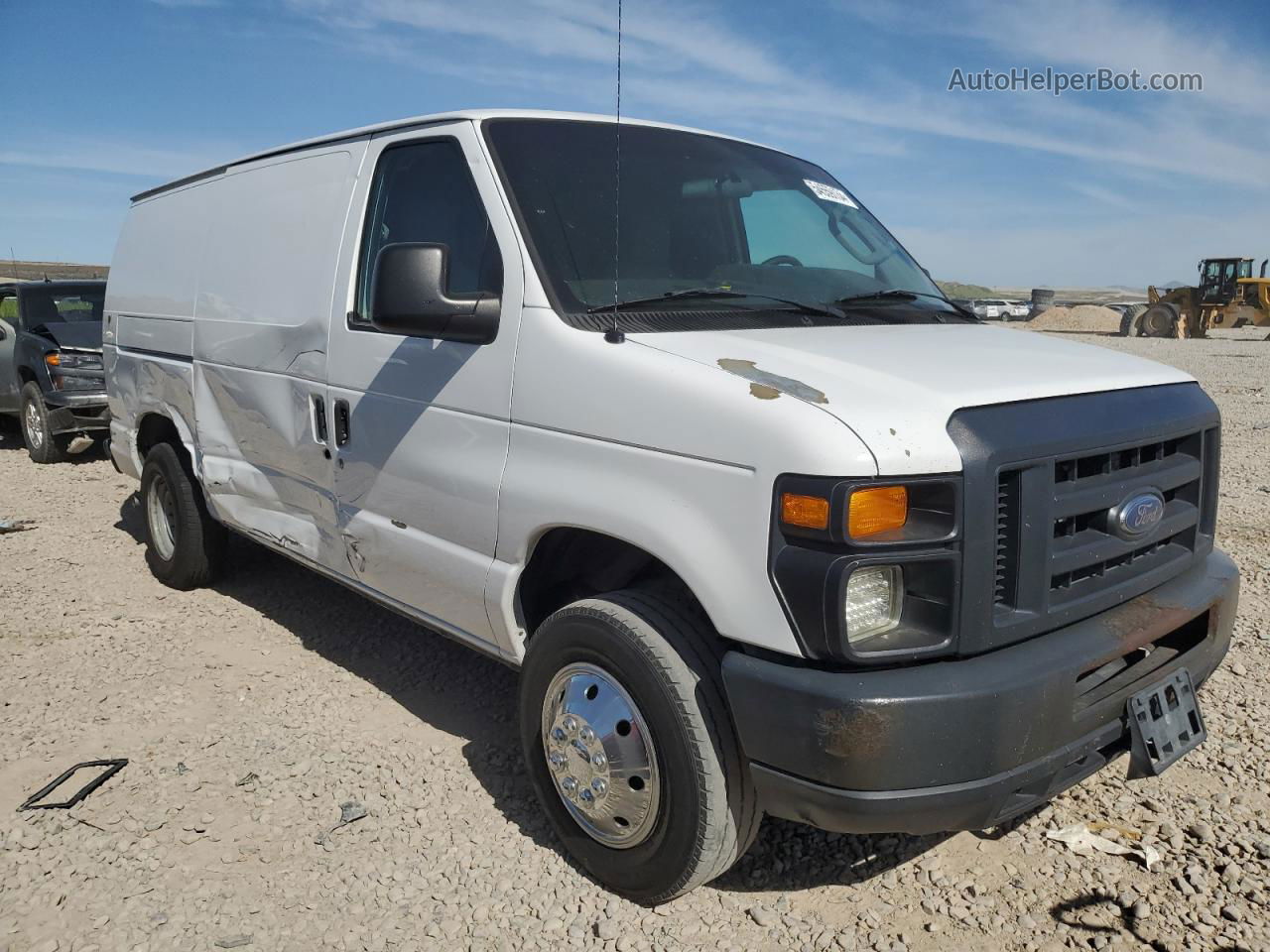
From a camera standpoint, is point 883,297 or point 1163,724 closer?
point 1163,724

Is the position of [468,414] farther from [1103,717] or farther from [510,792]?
[1103,717]

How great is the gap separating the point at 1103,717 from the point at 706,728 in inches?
39.7

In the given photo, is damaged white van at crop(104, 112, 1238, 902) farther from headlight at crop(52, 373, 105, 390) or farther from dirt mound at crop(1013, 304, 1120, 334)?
dirt mound at crop(1013, 304, 1120, 334)

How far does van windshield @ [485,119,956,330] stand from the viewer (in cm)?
298

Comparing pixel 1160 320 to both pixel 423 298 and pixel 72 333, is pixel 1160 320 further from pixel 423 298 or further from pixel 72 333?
pixel 423 298

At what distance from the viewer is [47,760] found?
363 centimetres

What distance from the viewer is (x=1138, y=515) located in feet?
8.30

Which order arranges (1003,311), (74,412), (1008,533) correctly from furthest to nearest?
(1003,311) → (74,412) → (1008,533)

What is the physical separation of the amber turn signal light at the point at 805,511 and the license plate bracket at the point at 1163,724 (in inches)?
42.0

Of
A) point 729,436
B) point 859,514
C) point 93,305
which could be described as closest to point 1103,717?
point 859,514

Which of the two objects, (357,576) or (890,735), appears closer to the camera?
(890,735)

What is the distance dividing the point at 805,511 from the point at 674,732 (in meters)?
0.71

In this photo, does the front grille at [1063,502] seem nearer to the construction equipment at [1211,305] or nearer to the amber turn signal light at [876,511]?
the amber turn signal light at [876,511]

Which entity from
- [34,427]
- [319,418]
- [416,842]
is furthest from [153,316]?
[34,427]
